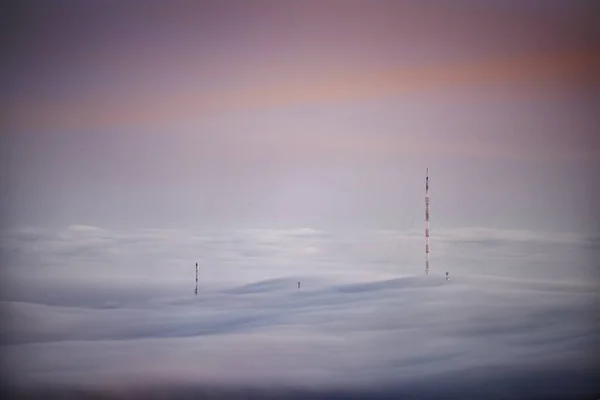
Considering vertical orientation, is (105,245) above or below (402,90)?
below

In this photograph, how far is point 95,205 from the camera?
16.1 ft

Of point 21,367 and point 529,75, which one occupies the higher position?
point 529,75

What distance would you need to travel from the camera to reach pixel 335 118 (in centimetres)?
492

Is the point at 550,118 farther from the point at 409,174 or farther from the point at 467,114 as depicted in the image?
the point at 409,174

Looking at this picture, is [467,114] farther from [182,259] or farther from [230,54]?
[182,259]

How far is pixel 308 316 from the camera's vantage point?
4895mm

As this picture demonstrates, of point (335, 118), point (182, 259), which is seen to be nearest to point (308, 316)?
point (182, 259)

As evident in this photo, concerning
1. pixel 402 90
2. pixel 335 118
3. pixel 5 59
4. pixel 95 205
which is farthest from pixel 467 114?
pixel 5 59

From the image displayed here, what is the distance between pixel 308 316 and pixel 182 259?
0.75 meters

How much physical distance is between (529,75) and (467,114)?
0.40 metres

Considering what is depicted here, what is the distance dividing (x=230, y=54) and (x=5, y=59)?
1219 mm

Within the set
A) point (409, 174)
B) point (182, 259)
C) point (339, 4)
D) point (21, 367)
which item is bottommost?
point (21, 367)

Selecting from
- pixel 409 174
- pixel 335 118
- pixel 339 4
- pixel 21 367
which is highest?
pixel 339 4

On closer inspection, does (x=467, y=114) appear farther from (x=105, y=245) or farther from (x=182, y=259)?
(x=105, y=245)
